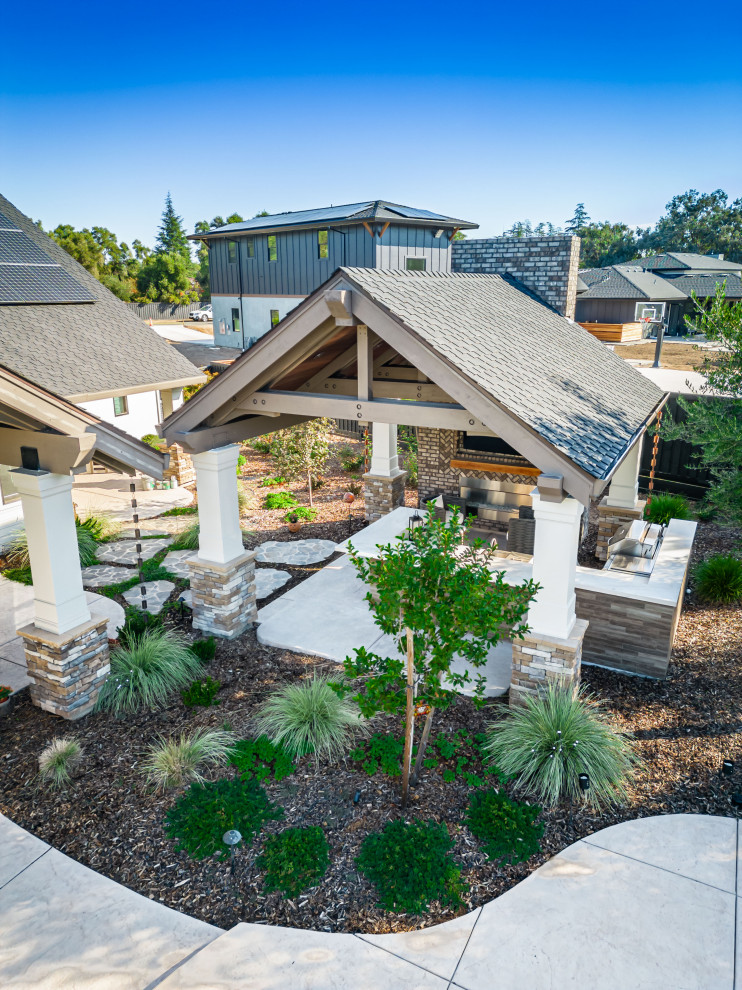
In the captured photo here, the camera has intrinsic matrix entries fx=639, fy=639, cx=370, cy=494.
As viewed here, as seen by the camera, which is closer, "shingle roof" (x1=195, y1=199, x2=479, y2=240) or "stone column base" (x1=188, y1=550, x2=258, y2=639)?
"stone column base" (x1=188, y1=550, x2=258, y2=639)

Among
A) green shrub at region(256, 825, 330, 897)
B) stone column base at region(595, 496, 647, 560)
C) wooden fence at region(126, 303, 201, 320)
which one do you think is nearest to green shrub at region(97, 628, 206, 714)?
green shrub at region(256, 825, 330, 897)

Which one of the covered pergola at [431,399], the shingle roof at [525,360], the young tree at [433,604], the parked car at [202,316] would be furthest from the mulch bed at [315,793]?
the parked car at [202,316]

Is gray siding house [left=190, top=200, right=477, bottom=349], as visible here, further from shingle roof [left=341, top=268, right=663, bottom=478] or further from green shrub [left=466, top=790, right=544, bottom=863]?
green shrub [left=466, top=790, right=544, bottom=863]

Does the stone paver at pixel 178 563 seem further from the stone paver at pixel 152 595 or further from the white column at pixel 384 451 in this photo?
the white column at pixel 384 451

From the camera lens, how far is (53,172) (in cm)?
3831

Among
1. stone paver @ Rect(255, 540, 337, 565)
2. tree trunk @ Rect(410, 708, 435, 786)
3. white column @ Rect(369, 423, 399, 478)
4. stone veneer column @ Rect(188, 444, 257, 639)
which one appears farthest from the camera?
white column @ Rect(369, 423, 399, 478)

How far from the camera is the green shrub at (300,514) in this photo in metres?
13.8

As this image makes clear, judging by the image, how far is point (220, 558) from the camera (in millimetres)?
8531

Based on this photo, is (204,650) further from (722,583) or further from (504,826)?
(722,583)

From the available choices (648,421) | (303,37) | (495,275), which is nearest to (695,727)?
(648,421)

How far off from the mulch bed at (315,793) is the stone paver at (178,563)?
311cm

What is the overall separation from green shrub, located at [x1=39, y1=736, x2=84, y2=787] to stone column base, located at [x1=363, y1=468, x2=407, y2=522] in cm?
780

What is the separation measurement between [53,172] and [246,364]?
3977 centimetres

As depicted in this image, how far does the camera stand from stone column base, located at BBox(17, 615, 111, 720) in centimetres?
688
